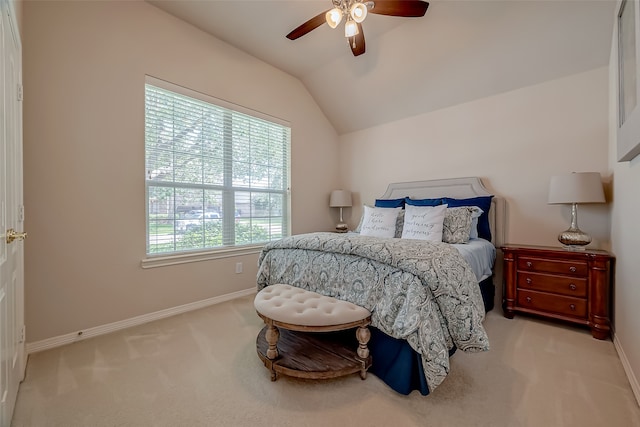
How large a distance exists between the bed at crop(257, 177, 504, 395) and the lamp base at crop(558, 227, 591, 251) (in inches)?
38.3

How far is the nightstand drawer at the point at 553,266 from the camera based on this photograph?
2.28 metres

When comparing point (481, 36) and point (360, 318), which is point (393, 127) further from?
point (360, 318)

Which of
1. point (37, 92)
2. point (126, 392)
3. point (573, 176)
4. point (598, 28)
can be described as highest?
point (598, 28)

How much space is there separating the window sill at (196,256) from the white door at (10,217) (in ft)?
2.95

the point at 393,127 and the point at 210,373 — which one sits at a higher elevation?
the point at 393,127

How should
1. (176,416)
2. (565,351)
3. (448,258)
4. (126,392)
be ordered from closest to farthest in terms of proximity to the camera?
(176,416) < (126,392) < (448,258) < (565,351)

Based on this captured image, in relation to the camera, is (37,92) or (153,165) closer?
(37,92)

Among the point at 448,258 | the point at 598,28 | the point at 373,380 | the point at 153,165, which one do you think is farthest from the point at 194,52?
the point at 598,28

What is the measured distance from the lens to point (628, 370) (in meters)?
1.67

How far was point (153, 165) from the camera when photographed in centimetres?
262

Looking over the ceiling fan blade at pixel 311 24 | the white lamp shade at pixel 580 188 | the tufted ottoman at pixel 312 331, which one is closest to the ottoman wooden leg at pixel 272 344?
the tufted ottoman at pixel 312 331

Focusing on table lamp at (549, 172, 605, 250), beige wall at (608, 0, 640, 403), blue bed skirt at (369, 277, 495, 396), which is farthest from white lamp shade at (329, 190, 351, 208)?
beige wall at (608, 0, 640, 403)

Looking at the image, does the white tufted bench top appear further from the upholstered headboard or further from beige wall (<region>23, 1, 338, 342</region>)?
the upholstered headboard

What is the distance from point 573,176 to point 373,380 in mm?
2399
